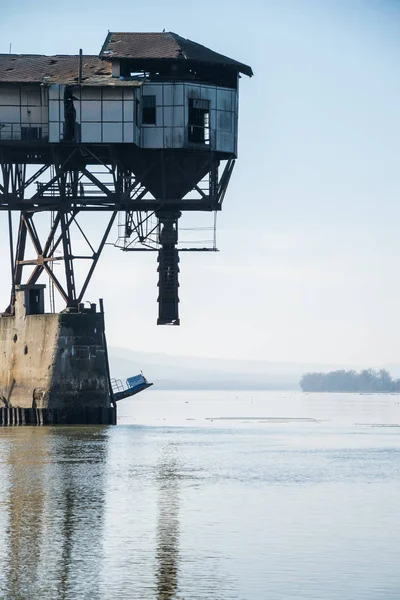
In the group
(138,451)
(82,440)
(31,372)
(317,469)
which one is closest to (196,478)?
(317,469)

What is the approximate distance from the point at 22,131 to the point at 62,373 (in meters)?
13.0

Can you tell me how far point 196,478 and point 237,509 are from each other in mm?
8416

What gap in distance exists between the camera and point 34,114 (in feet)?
233

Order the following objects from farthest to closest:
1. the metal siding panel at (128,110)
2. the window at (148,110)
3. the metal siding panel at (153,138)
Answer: the window at (148,110) < the metal siding panel at (153,138) < the metal siding panel at (128,110)

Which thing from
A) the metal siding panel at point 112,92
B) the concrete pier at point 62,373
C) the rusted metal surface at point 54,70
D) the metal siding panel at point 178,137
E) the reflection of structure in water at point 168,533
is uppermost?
the rusted metal surface at point 54,70

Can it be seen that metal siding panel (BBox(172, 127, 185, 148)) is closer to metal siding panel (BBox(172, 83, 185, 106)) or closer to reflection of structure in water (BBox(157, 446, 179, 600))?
metal siding panel (BBox(172, 83, 185, 106))

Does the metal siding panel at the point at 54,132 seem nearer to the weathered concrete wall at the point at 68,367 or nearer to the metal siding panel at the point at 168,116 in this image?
the metal siding panel at the point at 168,116

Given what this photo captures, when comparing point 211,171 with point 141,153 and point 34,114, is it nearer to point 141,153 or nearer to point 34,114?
point 141,153

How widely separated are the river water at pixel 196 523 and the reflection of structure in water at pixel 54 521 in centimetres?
4

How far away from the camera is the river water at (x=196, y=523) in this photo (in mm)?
24125

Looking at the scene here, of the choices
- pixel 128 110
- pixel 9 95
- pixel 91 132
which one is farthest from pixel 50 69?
pixel 128 110

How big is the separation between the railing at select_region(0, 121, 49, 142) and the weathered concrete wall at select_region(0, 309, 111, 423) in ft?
30.7

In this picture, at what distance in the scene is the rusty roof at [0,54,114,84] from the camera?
70.6m

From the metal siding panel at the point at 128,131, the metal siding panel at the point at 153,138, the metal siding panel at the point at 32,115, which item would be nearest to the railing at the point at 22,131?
the metal siding panel at the point at 32,115
